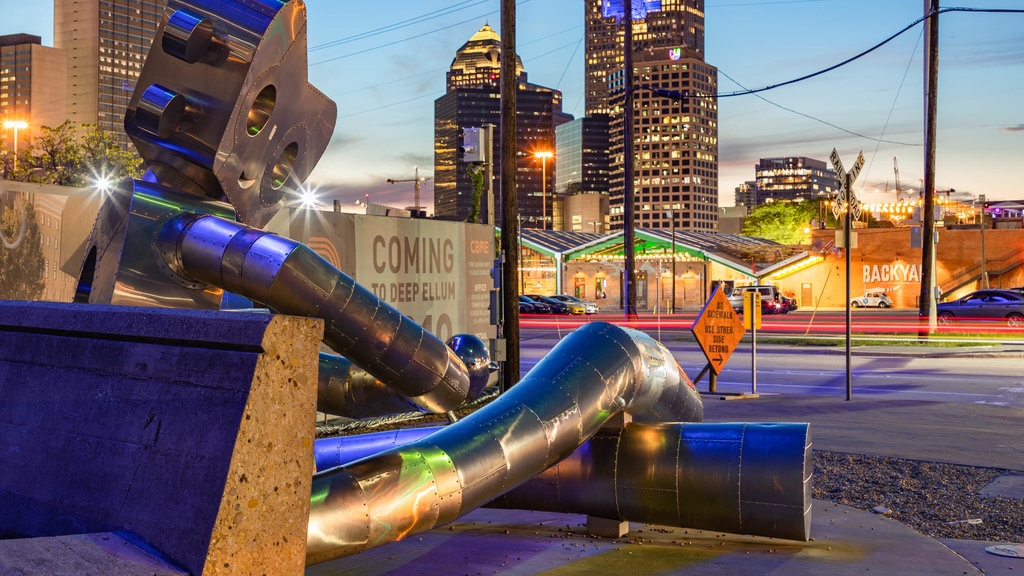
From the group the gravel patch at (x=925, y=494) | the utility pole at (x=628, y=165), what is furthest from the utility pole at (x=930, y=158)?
the gravel patch at (x=925, y=494)

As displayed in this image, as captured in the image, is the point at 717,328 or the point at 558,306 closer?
the point at 717,328

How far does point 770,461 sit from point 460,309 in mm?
11352

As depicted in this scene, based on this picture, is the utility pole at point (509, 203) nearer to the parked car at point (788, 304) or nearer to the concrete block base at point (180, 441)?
the concrete block base at point (180, 441)

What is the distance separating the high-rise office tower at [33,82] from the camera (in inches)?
5856

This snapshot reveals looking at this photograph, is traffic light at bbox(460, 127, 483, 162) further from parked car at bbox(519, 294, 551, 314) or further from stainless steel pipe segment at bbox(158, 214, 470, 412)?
parked car at bbox(519, 294, 551, 314)

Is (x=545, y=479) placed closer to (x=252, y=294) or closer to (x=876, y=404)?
(x=252, y=294)

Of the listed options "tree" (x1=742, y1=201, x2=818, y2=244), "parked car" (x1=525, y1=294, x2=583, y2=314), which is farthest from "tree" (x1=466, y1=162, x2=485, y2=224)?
"tree" (x1=742, y1=201, x2=818, y2=244)

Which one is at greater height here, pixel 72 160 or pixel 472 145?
pixel 72 160

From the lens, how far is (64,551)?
9.16ft

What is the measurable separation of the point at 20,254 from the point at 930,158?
84.7ft

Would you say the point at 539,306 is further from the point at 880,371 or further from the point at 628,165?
the point at 880,371

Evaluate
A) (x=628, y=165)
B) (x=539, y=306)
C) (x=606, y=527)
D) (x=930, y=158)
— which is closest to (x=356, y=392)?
(x=606, y=527)

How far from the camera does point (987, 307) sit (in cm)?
3731

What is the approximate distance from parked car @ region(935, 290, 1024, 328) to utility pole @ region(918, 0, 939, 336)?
9.34 m
